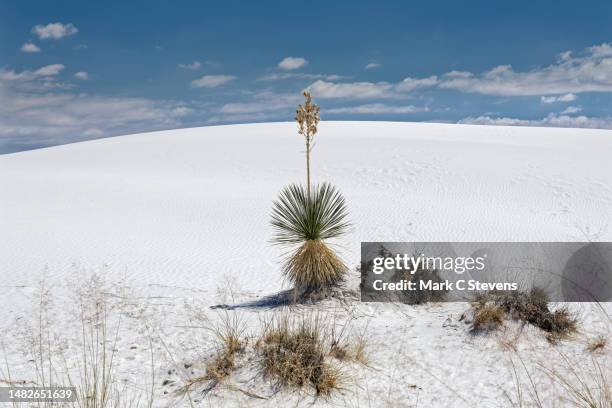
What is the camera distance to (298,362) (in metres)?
4.89

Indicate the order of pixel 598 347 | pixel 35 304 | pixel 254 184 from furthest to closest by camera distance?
pixel 254 184
pixel 35 304
pixel 598 347

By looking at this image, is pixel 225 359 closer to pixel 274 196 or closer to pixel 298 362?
pixel 298 362

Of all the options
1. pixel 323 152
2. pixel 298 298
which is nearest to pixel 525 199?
pixel 323 152

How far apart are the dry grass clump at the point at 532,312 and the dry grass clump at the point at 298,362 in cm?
223

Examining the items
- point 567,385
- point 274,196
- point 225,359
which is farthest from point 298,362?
point 274,196

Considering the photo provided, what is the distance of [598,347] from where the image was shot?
5.59m

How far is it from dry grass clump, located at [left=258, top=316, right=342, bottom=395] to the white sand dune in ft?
1.09

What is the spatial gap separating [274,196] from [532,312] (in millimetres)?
18086

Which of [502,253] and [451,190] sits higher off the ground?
[451,190]

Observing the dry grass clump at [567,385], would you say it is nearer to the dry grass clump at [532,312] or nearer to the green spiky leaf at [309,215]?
the dry grass clump at [532,312]

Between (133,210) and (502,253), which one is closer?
(502,253)

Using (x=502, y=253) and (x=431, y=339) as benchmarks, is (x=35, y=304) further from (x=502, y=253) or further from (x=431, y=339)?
(x=502, y=253)

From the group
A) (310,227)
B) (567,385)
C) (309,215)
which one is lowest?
(567,385)

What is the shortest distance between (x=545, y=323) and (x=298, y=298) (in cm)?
351
